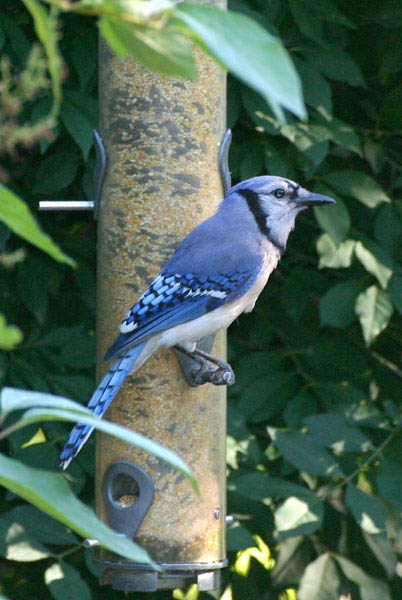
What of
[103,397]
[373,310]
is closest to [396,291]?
[373,310]

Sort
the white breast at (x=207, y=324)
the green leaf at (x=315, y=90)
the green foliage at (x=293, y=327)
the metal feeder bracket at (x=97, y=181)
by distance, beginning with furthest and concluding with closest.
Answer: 1. the green leaf at (x=315, y=90)
2. the green foliage at (x=293, y=327)
3. the metal feeder bracket at (x=97, y=181)
4. the white breast at (x=207, y=324)

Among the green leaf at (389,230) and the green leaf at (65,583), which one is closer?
the green leaf at (65,583)

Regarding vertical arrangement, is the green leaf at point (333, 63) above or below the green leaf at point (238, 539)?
above

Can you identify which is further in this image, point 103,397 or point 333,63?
point 333,63

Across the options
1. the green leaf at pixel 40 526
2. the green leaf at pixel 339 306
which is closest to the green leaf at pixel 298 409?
the green leaf at pixel 339 306

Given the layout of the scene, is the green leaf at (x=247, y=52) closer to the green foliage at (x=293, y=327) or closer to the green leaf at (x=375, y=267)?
the green foliage at (x=293, y=327)

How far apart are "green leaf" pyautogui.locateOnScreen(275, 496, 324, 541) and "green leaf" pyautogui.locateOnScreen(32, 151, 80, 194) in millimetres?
1195

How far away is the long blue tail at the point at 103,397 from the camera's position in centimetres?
225

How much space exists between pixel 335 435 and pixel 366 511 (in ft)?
0.81

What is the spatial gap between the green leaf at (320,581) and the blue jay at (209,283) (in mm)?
1002

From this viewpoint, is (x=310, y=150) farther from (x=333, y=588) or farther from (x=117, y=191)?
(x=333, y=588)

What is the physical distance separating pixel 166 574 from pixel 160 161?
41.1 inches

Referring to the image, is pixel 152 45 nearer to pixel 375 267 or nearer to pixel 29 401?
pixel 29 401

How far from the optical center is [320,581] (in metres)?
3.19
